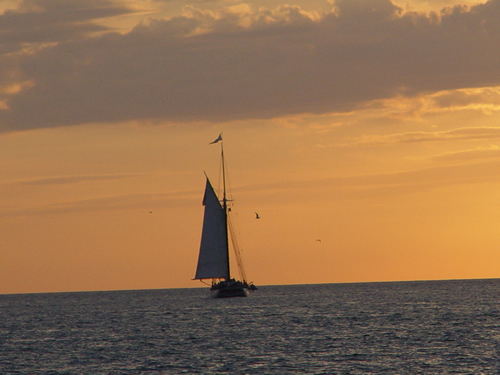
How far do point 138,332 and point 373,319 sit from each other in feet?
108

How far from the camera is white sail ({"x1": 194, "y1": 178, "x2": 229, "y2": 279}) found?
527 feet

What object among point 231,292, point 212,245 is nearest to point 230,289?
point 231,292

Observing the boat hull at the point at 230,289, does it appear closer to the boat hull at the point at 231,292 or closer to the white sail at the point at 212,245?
the boat hull at the point at 231,292

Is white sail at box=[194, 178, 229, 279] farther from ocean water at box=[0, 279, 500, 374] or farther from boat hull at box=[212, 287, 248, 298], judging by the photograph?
ocean water at box=[0, 279, 500, 374]

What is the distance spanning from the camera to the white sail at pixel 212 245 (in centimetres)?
16062

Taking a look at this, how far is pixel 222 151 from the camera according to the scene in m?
177

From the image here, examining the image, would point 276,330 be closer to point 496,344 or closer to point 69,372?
point 496,344

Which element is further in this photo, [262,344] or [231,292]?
[231,292]

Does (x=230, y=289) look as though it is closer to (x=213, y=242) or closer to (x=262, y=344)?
(x=213, y=242)

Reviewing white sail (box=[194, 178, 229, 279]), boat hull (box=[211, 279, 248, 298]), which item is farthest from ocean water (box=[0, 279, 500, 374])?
boat hull (box=[211, 279, 248, 298])

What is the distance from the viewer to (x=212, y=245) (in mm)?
161000

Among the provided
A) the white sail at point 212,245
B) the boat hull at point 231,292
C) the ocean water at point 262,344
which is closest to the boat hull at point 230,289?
the boat hull at point 231,292

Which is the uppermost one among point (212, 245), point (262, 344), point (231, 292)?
point (212, 245)

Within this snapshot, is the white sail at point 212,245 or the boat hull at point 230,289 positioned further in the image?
the boat hull at point 230,289
